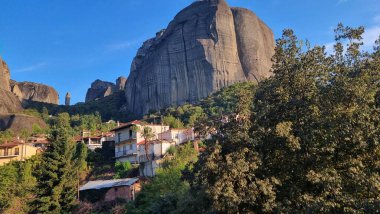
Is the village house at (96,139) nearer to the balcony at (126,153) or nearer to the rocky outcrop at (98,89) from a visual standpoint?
the balcony at (126,153)

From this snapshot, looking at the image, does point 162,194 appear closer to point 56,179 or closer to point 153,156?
point 56,179

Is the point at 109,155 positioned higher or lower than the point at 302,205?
higher

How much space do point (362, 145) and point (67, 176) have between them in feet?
90.9

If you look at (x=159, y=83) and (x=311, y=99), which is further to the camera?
(x=159, y=83)

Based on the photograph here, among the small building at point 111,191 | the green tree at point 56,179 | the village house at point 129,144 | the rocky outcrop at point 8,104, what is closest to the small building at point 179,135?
the village house at point 129,144

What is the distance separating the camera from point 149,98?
4373 inches

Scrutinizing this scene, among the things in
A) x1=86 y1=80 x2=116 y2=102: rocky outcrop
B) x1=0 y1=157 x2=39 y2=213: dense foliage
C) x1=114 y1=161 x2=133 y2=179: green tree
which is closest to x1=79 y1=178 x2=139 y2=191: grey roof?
x1=114 y1=161 x2=133 y2=179: green tree

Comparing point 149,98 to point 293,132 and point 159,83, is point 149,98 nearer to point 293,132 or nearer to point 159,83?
point 159,83

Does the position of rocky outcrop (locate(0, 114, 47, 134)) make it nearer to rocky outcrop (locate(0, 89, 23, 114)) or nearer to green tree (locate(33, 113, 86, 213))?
rocky outcrop (locate(0, 89, 23, 114))

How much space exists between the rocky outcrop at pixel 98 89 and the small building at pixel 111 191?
13717 cm

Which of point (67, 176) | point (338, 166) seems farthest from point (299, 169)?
point (67, 176)

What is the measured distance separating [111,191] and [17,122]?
169 feet

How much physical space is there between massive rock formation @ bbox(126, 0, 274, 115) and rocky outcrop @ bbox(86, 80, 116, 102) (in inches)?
2416

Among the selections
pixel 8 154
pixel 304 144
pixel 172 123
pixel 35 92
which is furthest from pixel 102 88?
pixel 304 144
